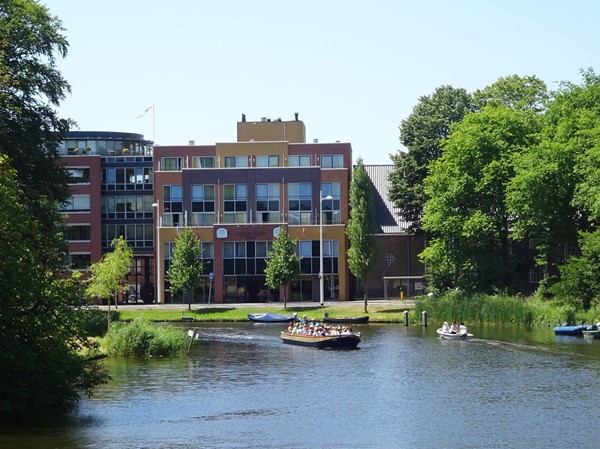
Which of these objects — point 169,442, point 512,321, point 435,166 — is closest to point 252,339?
point 512,321

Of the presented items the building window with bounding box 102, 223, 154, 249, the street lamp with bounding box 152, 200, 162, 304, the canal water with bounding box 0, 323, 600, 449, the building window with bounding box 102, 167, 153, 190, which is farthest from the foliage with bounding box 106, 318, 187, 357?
the building window with bounding box 102, 167, 153, 190

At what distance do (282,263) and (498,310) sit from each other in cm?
2581

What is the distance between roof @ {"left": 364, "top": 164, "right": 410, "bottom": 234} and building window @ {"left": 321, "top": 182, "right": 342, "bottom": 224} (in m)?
5.02

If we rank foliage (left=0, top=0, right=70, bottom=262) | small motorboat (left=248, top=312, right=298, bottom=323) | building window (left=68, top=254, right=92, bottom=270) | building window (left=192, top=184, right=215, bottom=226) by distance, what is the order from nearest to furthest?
foliage (left=0, top=0, right=70, bottom=262), small motorboat (left=248, top=312, right=298, bottom=323), building window (left=192, top=184, right=215, bottom=226), building window (left=68, top=254, right=92, bottom=270)

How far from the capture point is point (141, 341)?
6512 cm

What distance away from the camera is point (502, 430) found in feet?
135

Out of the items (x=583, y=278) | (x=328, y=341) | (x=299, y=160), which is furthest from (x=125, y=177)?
(x=583, y=278)

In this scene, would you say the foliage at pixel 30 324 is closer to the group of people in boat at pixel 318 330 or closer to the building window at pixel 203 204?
the group of people in boat at pixel 318 330

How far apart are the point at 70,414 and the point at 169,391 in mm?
8046

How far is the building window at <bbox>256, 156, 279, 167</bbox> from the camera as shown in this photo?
115 m

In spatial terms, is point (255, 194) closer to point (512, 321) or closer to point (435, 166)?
point (435, 166)

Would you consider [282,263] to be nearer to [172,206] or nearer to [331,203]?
[331,203]

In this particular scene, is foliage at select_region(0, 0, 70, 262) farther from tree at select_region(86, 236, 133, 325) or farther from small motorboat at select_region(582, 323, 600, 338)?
small motorboat at select_region(582, 323, 600, 338)

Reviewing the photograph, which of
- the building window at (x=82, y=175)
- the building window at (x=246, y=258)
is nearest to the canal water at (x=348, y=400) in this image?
the building window at (x=246, y=258)
